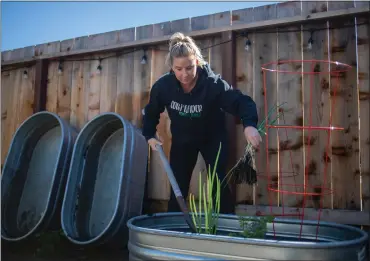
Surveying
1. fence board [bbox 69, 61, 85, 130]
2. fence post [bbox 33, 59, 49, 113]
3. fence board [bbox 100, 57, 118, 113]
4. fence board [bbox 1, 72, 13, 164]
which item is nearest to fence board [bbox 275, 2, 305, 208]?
fence board [bbox 100, 57, 118, 113]

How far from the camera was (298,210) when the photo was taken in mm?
2562

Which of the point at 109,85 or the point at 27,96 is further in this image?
the point at 27,96

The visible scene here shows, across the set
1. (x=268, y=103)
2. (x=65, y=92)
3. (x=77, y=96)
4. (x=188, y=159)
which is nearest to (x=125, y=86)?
(x=77, y=96)

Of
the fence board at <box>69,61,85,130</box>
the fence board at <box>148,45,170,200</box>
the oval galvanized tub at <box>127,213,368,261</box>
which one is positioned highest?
the fence board at <box>69,61,85,130</box>

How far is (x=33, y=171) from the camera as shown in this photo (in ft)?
11.7

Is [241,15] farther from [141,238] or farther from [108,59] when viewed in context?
[141,238]

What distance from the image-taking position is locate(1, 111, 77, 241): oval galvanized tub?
3062mm

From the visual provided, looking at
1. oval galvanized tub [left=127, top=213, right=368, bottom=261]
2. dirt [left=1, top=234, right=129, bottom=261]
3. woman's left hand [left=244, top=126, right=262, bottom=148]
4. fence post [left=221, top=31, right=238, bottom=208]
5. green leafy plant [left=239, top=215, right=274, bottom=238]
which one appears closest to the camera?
oval galvanized tub [left=127, top=213, right=368, bottom=261]

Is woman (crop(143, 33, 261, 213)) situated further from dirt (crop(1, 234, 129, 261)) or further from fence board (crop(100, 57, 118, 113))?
fence board (crop(100, 57, 118, 113))

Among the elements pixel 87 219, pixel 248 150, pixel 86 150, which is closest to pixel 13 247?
pixel 87 219

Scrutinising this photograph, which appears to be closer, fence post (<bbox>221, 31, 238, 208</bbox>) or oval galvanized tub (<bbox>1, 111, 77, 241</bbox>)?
fence post (<bbox>221, 31, 238, 208</bbox>)

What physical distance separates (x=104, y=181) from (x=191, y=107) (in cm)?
139

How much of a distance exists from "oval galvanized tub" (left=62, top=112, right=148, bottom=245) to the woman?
0.37 metres

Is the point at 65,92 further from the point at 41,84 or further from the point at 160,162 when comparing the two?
the point at 160,162
